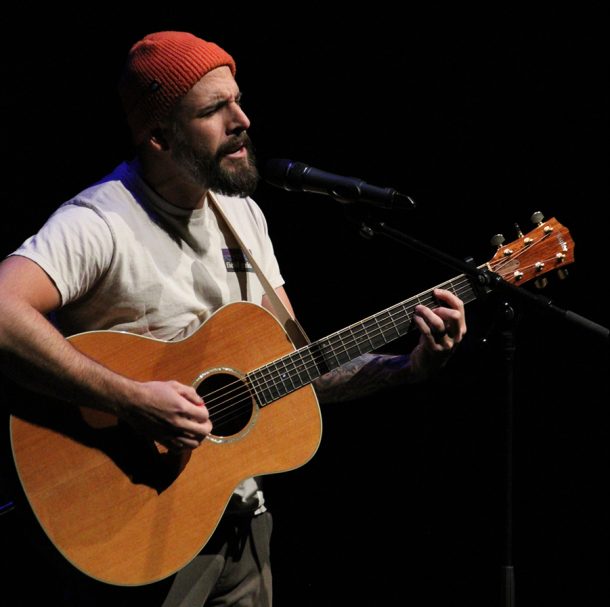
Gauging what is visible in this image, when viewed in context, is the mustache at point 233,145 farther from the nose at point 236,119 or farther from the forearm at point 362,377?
the forearm at point 362,377

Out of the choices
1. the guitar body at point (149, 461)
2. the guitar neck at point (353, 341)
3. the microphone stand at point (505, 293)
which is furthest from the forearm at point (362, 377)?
the microphone stand at point (505, 293)

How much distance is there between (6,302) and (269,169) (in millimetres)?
816

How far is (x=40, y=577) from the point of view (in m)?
3.01

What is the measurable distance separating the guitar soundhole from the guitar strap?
31 centimetres

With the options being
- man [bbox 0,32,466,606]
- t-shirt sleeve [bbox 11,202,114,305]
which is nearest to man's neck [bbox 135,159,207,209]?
man [bbox 0,32,466,606]

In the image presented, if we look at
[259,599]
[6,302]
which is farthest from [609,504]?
[6,302]

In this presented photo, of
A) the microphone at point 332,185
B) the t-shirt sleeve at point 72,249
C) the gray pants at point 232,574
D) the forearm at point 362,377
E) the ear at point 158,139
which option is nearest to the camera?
the microphone at point 332,185

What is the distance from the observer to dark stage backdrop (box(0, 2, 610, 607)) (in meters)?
3.56

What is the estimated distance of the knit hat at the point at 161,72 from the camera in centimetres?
250

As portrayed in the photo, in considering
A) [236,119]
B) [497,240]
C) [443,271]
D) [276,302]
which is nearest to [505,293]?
[497,240]

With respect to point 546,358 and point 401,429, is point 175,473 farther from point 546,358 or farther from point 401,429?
point 546,358

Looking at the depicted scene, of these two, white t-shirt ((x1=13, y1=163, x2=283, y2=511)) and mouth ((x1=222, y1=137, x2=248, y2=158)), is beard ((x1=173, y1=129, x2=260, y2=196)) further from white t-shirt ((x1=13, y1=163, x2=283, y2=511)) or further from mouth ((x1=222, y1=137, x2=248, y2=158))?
white t-shirt ((x1=13, y1=163, x2=283, y2=511))

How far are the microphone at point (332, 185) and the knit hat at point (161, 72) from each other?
51 cm

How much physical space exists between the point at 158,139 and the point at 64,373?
89 centimetres
